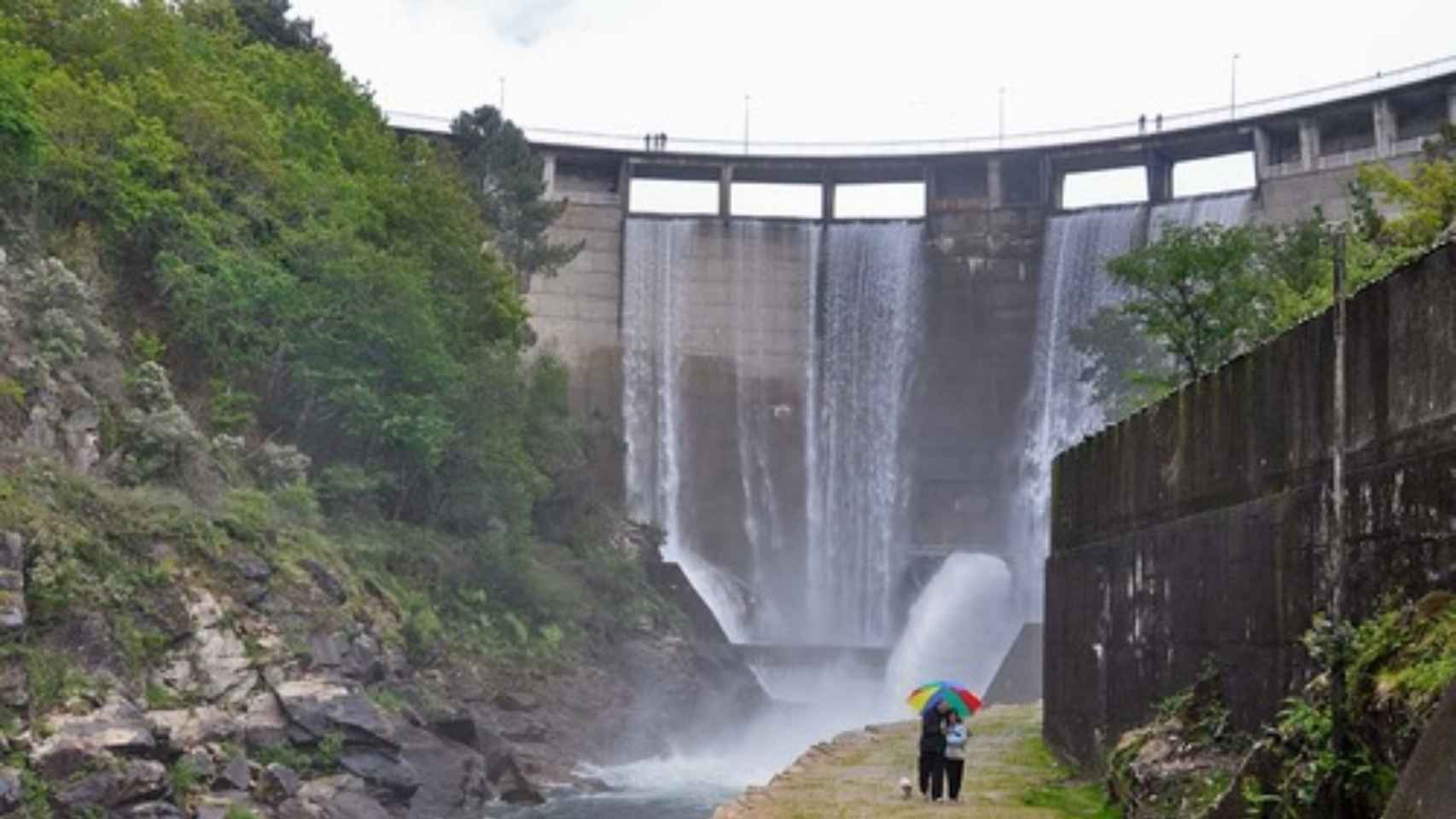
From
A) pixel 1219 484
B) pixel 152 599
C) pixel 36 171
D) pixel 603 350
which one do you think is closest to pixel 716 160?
pixel 603 350

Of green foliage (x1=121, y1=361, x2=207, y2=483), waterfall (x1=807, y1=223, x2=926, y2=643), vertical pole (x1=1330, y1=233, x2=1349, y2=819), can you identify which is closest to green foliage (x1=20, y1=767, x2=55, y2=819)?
green foliage (x1=121, y1=361, x2=207, y2=483)

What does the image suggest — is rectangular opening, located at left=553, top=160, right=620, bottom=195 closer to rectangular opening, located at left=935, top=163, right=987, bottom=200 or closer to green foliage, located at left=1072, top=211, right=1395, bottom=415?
rectangular opening, located at left=935, top=163, right=987, bottom=200

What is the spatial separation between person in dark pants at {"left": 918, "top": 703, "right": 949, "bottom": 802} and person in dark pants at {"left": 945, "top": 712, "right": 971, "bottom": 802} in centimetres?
4

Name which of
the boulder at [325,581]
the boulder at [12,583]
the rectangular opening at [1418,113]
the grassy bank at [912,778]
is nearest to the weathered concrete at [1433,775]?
the grassy bank at [912,778]

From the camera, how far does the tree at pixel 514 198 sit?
146ft

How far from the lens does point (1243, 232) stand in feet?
85.0

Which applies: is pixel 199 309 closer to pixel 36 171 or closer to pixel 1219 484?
pixel 36 171

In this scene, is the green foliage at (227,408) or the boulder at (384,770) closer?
the boulder at (384,770)

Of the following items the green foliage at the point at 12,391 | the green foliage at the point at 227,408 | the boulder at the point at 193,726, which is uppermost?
the green foliage at the point at 227,408

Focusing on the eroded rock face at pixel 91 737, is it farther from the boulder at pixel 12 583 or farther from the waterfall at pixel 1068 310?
the waterfall at pixel 1068 310

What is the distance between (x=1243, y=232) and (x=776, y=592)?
2531 centimetres

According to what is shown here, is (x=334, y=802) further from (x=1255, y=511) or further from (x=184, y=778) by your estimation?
(x=1255, y=511)

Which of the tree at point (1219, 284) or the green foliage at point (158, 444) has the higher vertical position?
the tree at point (1219, 284)

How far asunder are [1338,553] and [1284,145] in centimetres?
4268
